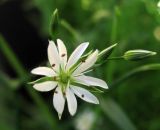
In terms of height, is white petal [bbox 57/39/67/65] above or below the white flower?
above

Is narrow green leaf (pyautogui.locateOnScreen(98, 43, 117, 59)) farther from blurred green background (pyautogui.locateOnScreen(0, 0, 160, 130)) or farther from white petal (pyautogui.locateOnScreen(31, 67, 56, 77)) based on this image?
blurred green background (pyautogui.locateOnScreen(0, 0, 160, 130))

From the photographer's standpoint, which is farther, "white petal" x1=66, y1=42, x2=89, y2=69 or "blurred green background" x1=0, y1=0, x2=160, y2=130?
"blurred green background" x1=0, y1=0, x2=160, y2=130

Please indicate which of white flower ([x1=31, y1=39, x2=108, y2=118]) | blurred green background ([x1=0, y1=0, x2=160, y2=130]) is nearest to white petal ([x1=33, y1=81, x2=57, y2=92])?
white flower ([x1=31, y1=39, x2=108, y2=118])

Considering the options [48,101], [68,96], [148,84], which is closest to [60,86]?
[68,96]

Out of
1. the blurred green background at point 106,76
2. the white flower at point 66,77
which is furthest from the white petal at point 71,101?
the blurred green background at point 106,76

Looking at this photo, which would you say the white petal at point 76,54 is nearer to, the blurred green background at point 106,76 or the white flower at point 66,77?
the white flower at point 66,77
